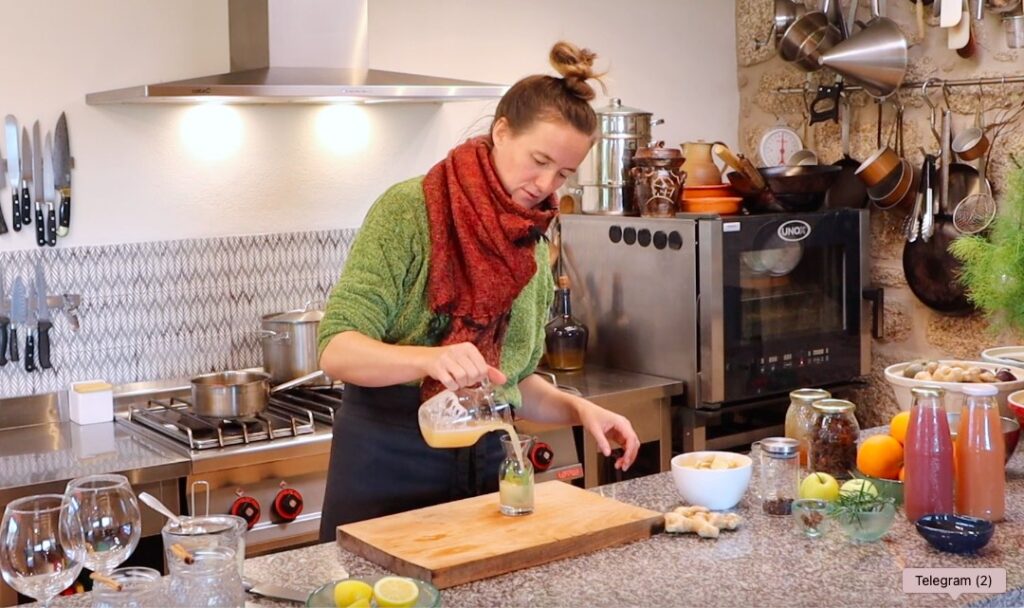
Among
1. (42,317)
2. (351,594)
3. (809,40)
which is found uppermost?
(809,40)

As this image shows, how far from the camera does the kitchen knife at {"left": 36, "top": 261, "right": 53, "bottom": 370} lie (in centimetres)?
330

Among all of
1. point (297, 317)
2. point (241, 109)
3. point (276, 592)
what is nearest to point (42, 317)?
point (297, 317)

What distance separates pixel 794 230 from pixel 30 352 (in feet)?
7.29

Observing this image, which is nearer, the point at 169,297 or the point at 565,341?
the point at 169,297

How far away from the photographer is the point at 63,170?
130 inches

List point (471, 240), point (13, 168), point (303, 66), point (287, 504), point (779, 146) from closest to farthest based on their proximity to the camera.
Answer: point (471, 240) < point (287, 504) < point (13, 168) < point (303, 66) < point (779, 146)

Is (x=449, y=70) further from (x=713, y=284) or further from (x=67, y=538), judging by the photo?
(x=67, y=538)

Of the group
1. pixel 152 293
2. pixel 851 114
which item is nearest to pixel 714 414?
pixel 851 114

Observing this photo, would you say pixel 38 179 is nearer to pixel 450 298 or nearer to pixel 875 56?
pixel 450 298

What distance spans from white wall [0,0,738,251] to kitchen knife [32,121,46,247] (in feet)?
0.08

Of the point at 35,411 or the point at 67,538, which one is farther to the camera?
the point at 35,411

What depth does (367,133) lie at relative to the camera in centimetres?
380

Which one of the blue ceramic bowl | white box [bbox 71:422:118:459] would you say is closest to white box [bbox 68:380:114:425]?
white box [bbox 71:422:118:459]

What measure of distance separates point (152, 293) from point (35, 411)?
442 millimetres
